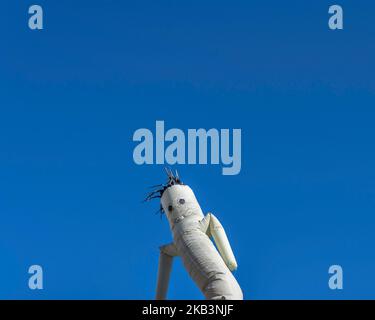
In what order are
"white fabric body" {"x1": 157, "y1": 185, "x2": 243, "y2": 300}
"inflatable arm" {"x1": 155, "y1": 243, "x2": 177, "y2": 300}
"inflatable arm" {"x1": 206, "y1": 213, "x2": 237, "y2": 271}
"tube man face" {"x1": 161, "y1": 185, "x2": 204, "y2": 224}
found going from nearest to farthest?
"white fabric body" {"x1": 157, "y1": 185, "x2": 243, "y2": 300}, "inflatable arm" {"x1": 206, "y1": 213, "x2": 237, "y2": 271}, "tube man face" {"x1": 161, "y1": 185, "x2": 204, "y2": 224}, "inflatable arm" {"x1": 155, "y1": 243, "x2": 177, "y2": 300}

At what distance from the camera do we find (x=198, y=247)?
27.9 m

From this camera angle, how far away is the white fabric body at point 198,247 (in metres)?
26.0

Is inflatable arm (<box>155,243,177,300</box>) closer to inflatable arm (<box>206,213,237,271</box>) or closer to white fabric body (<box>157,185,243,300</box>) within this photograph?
white fabric body (<box>157,185,243,300</box>)

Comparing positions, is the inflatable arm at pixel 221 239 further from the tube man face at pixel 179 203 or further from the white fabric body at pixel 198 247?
the tube man face at pixel 179 203

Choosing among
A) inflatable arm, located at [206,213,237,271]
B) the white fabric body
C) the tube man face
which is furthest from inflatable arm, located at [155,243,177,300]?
inflatable arm, located at [206,213,237,271]

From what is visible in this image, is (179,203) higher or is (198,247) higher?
(179,203)

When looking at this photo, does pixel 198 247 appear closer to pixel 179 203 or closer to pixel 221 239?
pixel 221 239

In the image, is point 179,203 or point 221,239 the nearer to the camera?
point 221,239

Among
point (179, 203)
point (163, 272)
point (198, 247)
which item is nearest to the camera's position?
point (198, 247)

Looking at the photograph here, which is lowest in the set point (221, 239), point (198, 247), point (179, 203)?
point (198, 247)

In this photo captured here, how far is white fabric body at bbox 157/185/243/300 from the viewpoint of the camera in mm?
25969

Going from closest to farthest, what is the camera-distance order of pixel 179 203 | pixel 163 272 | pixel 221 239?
pixel 221 239
pixel 179 203
pixel 163 272

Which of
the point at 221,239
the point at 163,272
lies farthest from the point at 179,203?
the point at 163,272
